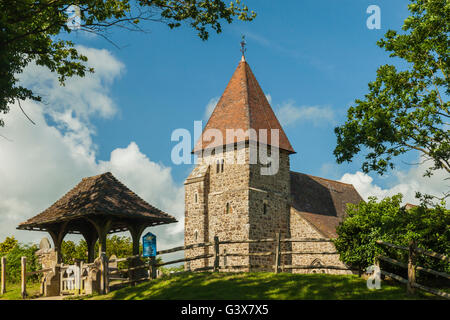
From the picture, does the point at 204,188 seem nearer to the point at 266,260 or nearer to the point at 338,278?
the point at 266,260

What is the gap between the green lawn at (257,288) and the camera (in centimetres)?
1393

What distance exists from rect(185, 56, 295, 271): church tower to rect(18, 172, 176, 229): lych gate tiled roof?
1214 cm

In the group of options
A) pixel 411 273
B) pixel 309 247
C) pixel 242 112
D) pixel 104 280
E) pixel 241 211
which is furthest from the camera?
pixel 242 112

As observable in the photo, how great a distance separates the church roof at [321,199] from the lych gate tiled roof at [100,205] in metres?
16.5

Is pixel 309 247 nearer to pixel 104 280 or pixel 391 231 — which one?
pixel 391 231

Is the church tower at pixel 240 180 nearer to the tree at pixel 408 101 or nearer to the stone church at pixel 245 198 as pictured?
the stone church at pixel 245 198

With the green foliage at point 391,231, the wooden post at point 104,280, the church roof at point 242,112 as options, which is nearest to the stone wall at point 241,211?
the church roof at point 242,112

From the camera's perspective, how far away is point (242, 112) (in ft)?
116

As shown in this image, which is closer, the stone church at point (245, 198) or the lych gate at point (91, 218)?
the lych gate at point (91, 218)

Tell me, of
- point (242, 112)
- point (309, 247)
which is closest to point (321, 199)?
point (309, 247)

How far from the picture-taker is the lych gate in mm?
19109

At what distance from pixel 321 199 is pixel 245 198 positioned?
10.4 meters

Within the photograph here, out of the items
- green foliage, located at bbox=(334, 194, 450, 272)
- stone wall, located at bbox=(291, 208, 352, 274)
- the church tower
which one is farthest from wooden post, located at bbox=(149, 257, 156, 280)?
stone wall, located at bbox=(291, 208, 352, 274)

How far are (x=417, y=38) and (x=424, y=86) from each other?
189 cm
